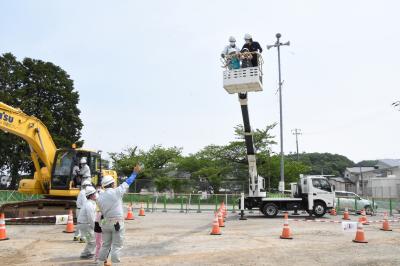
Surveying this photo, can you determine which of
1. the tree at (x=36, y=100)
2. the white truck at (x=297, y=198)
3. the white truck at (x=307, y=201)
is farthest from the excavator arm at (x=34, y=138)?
the tree at (x=36, y=100)

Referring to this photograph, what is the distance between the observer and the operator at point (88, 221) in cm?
911

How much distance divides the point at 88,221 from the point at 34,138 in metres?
8.49

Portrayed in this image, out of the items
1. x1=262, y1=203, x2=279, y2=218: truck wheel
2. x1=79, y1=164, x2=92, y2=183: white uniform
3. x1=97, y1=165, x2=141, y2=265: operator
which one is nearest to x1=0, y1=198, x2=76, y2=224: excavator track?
x1=79, y1=164, x2=92, y2=183: white uniform

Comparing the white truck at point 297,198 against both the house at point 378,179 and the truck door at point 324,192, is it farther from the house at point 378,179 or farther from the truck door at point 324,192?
the house at point 378,179

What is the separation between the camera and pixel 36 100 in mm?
43531

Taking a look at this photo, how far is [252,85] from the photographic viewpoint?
13070 millimetres

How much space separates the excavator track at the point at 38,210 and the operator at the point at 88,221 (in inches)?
298

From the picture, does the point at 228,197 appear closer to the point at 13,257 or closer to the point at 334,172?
the point at 13,257

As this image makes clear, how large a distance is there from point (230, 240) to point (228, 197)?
49.3 ft

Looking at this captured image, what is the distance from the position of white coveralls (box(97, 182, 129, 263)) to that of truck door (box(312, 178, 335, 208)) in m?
16.6

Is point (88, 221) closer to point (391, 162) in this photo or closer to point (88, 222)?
point (88, 222)

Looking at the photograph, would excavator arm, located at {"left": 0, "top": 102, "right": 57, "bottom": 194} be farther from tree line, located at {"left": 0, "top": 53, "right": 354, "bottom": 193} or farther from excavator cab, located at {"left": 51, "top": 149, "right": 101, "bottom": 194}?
tree line, located at {"left": 0, "top": 53, "right": 354, "bottom": 193}

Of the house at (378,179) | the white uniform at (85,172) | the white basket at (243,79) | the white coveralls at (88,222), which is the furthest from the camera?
the house at (378,179)

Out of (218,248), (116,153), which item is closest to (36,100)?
(116,153)
